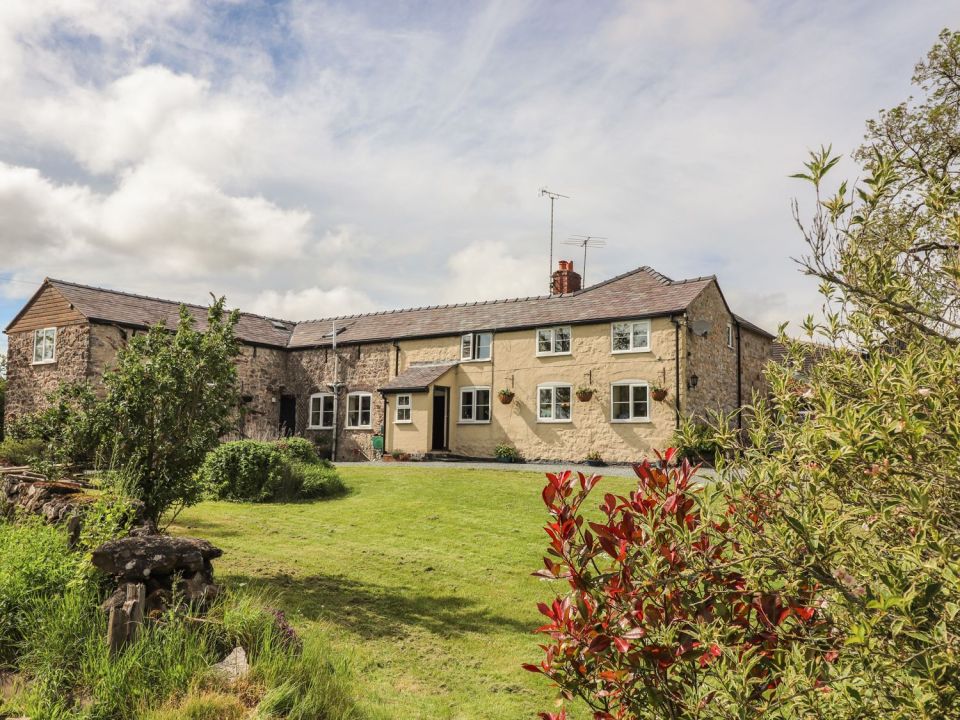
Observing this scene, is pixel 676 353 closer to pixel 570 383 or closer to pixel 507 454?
pixel 570 383

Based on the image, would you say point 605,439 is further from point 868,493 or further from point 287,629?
point 868,493

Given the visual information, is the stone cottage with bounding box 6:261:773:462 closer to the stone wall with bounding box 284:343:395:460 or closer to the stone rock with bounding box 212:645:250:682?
the stone wall with bounding box 284:343:395:460

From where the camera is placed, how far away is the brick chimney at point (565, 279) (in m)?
29.3

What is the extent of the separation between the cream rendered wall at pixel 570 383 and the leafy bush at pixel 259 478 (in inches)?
396

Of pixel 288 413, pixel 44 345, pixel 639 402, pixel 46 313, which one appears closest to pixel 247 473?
pixel 639 402

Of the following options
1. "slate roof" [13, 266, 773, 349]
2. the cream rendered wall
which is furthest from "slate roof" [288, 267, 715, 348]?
the cream rendered wall

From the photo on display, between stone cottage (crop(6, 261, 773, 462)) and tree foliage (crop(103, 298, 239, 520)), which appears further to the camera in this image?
stone cottage (crop(6, 261, 773, 462))

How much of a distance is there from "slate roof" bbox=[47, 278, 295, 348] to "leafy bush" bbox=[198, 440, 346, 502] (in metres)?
8.02

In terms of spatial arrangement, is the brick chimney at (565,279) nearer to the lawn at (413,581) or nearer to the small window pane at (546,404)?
the small window pane at (546,404)

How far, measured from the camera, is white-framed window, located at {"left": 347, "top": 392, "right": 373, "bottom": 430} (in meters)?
30.7

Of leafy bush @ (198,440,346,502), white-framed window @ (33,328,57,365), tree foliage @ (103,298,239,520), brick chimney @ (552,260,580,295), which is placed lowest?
leafy bush @ (198,440,346,502)

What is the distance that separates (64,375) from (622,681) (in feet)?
98.1

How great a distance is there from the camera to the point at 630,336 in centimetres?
2489

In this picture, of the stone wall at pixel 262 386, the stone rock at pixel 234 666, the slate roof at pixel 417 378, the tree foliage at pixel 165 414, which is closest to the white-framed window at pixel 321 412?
the stone wall at pixel 262 386
